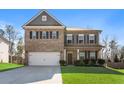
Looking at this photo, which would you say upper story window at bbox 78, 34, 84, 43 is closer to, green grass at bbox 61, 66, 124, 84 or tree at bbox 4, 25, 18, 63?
tree at bbox 4, 25, 18, 63

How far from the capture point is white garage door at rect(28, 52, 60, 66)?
35.8 m

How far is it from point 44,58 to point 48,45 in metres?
1.73

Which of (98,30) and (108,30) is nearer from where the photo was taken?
(98,30)

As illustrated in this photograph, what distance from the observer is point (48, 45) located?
36.3 meters

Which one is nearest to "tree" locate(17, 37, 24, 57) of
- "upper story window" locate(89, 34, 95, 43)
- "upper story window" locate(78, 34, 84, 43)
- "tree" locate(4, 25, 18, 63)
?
"tree" locate(4, 25, 18, 63)

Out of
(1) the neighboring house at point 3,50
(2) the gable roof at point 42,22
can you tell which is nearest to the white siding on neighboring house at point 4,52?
(1) the neighboring house at point 3,50

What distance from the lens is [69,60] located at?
38.2 meters

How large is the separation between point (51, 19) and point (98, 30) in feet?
21.0

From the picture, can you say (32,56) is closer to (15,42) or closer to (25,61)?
(25,61)

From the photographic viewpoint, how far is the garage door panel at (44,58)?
118 ft

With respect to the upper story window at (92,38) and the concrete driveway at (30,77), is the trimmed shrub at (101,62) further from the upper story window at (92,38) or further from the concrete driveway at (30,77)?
the concrete driveway at (30,77)

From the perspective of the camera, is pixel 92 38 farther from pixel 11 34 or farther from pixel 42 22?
pixel 11 34

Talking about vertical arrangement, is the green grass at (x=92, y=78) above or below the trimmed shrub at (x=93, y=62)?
below
